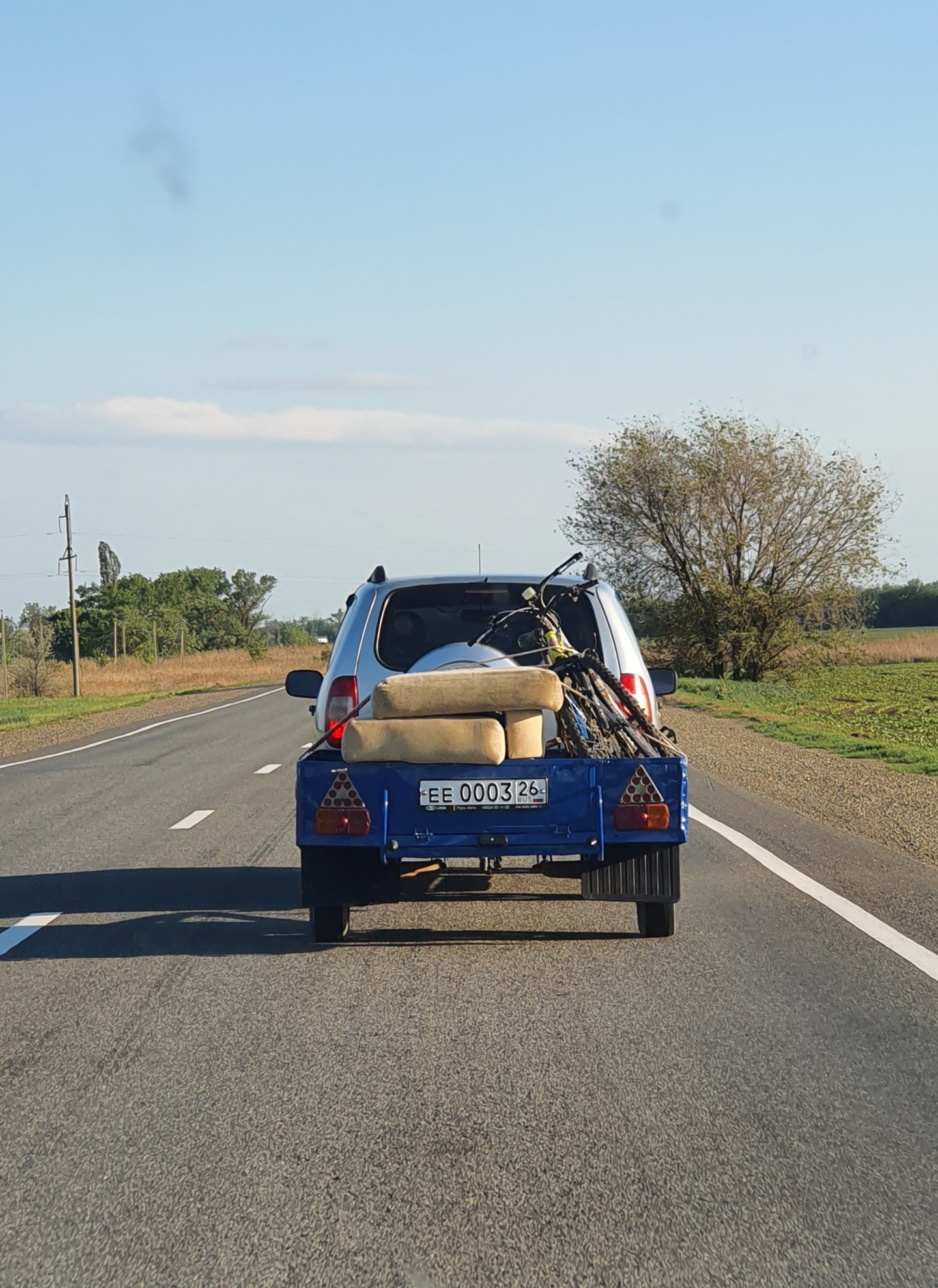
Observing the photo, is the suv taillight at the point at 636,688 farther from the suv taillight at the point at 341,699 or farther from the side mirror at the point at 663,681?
the suv taillight at the point at 341,699

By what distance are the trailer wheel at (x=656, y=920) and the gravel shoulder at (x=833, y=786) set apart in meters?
3.50

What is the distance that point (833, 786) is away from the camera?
15.7m

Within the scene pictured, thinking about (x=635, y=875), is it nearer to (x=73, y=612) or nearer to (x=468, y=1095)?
(x=468, y=1095)

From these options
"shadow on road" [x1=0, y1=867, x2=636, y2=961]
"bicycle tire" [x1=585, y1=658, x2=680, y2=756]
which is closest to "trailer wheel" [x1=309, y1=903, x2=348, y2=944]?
"shadow on road" [x1=0, y1=867, x2=636, y2=961]

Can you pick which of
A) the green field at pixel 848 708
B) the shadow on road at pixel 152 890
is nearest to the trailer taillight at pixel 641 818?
the shadow on road at pixel 152 890

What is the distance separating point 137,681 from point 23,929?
6468 cm

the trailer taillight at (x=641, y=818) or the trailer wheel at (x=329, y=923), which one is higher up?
the trailer taillight at (x=641, y=818)

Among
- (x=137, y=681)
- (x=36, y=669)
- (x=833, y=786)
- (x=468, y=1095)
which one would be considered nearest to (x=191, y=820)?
(x=833, y=786)

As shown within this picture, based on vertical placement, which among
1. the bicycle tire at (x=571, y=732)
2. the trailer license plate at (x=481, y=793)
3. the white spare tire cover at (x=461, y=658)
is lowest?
the trailer license plate at (x=481, y=793)

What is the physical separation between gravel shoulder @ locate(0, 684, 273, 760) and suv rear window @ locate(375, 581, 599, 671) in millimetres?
16573

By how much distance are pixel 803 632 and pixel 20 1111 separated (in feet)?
166

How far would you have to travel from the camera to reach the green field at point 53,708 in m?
36.7

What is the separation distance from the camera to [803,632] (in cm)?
5338

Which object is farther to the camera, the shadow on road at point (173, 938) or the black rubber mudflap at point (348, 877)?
the shadow on road at point (173, 938)
